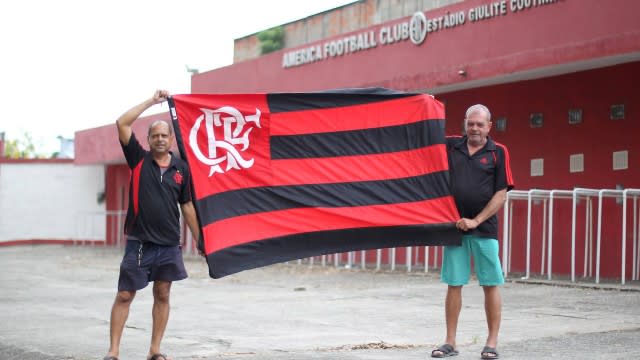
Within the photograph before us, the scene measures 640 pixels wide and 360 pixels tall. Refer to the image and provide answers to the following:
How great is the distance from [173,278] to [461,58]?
12.5 meters

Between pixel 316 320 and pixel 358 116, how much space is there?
3.08 metres

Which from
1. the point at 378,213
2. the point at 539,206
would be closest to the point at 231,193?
the point at 378,213

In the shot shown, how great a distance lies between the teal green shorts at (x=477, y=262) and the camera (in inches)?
311

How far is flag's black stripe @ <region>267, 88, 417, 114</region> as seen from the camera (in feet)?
26.9

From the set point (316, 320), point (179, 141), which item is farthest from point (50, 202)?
point (179, 141)

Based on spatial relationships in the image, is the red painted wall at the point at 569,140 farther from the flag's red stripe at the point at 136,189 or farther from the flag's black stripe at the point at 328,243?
the flag's red stripe at the point at 136,189

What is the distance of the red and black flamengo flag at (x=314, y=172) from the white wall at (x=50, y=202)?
28.0 metres

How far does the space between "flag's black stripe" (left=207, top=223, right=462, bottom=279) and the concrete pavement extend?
0.75 metres

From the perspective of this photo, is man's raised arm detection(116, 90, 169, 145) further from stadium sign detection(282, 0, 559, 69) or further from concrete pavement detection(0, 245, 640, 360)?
stadium sign detection(282, 0, 559, 69)

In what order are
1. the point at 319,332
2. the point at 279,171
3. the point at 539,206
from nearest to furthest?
the point at 279,171
the point at 319,332
the point at 539,206

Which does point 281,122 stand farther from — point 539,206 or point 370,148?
point 539,206

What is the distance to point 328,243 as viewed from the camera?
8102mm

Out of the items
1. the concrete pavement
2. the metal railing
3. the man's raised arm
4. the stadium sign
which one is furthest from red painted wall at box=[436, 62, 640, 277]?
the man's raised arm

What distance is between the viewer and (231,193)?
7914 millimetres
